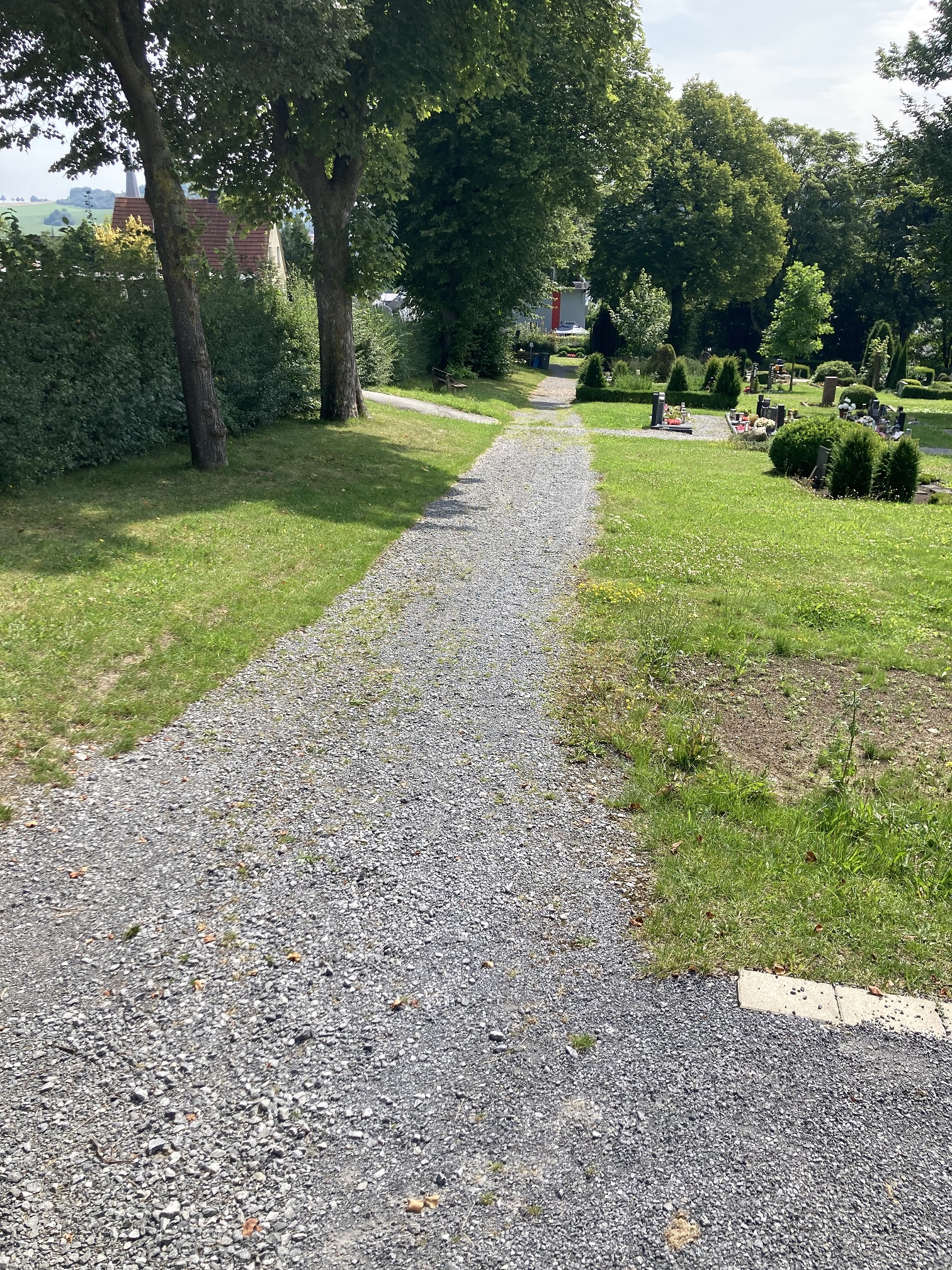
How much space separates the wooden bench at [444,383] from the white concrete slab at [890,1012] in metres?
29.5

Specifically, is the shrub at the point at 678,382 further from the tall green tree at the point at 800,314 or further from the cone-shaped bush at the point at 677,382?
the tall green tree at the point at 800,314

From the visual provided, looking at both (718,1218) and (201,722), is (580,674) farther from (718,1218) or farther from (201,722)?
(718,1218)

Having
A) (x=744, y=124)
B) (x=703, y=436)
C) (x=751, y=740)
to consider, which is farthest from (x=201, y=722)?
(x=744, y=124)

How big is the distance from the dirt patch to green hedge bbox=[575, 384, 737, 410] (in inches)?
1188

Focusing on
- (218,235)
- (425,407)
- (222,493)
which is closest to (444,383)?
(425,407)

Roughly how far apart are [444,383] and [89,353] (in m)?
20.5

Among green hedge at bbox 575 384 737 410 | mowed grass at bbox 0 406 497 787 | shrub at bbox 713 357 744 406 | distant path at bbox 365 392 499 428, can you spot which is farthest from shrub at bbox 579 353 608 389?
mowed grass at bbox 0 406 497 787

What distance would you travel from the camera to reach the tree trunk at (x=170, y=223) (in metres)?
11.6

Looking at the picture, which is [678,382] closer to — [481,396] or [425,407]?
[481,396]

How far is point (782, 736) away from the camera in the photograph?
20.6 feet

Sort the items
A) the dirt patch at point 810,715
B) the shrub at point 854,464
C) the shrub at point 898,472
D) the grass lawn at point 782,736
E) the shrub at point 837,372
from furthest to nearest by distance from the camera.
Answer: the shrub at point 837,372 → the shrub at point 898,472 → the shrub at point 854,464 → the dirt patch at point 810,715 → the grass lawn at point 782,736

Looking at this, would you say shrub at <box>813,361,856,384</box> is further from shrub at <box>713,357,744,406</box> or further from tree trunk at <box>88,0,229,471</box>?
tree trunk at <box>88,0,229,471</box>

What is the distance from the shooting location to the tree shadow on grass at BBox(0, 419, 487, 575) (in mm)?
9266

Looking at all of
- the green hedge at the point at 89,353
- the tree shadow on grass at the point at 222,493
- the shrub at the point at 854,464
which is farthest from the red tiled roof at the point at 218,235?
the shrub at the point at 854,464
